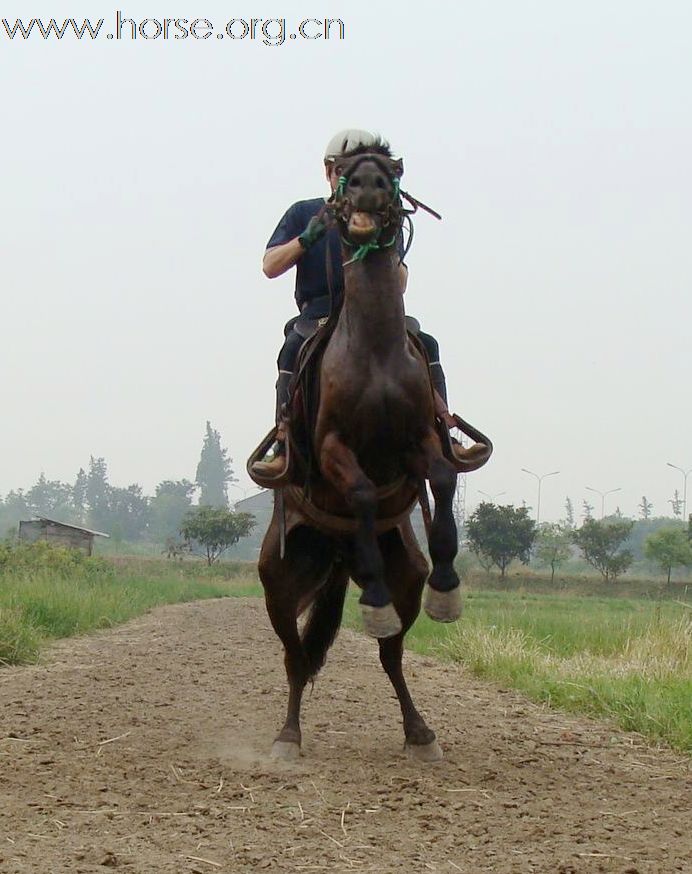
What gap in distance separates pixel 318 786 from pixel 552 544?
57677 millimetres

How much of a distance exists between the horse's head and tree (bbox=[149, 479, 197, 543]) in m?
97.3

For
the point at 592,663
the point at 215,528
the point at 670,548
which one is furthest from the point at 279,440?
the point at 670,548

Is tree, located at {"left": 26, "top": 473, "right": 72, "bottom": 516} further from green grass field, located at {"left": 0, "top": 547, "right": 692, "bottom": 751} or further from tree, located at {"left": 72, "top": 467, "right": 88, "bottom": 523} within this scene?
green grass field, located at {"left": 0, "top": 547, "right": 692, "bottom": 751}

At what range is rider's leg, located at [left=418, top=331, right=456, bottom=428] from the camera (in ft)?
18.1

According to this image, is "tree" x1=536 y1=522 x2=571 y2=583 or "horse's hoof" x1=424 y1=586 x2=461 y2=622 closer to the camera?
"horse's hoof" x1=424 y1=586 x2=461 y2=622

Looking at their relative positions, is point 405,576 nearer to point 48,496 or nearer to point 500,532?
point 500,532

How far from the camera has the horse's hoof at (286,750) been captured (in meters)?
5.77

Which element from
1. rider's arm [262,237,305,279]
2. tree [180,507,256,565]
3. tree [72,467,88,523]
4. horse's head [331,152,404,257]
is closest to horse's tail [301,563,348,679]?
rider's arm [262,237,305,279]

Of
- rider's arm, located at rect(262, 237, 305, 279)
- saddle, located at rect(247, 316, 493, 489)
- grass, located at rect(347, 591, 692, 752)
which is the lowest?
grass, located at rect(347, 591, 692, 752)

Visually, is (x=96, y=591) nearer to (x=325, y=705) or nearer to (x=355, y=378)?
(x=325, y=705)

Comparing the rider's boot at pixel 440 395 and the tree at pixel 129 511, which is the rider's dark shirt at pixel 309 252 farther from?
the tree at pixel 129 511

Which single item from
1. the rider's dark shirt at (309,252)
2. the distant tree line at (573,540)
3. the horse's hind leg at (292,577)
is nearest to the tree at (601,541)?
the distant tree line at (573,540)

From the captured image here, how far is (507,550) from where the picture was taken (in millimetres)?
46312

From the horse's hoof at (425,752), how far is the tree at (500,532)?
4057 cm
